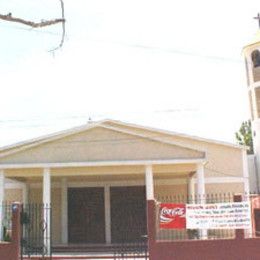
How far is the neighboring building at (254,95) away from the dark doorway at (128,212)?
7.20 meters

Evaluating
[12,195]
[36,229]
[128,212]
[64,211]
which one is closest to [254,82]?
[128,212]

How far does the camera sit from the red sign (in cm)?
1546

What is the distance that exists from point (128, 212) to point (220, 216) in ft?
35.5

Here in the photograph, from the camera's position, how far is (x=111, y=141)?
22.2 m

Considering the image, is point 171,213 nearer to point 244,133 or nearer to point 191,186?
point 191,186

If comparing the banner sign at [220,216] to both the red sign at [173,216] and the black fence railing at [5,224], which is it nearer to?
the red sign at [173,216]

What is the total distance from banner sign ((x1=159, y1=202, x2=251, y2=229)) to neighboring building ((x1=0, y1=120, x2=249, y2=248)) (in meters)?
5.27

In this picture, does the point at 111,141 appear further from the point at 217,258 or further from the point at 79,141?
the point at 217,258

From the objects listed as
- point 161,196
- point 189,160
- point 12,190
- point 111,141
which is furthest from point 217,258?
point 12,190

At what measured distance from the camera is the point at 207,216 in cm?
1540

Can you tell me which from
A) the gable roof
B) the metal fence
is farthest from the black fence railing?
the metal fence

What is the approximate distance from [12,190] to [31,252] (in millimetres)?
8467

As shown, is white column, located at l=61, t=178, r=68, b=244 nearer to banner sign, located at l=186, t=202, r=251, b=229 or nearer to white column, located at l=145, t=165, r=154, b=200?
white column, located at l=145, t=165, r=154, b=200

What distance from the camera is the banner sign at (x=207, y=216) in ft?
49.7
